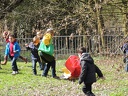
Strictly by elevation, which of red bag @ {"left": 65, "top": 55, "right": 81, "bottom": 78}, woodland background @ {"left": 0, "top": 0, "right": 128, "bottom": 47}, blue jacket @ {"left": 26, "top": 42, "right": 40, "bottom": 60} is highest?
woodland background @ {"left": 0, "top": 0, "right": 128, "bottom": 47}

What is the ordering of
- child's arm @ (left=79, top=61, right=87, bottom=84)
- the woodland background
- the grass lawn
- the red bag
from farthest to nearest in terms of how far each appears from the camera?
1. the red bag
2. the grass lawn
3. child's arm @ (left=79, top=61, right=87, bottom=84)
4. the woodland background

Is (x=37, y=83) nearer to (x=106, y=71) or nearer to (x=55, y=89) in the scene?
(x=55, y=89)

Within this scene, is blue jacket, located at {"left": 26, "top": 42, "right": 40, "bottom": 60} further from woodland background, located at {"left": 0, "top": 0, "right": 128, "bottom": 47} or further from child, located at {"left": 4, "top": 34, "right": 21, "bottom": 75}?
woodland background, located at {"left": 0, "top": 0, "right": 128, "bottom": 47}

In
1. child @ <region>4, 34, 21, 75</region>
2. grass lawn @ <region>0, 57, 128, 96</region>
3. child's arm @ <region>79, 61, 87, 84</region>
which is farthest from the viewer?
child @ <region>4, 34, 21, 75</region>

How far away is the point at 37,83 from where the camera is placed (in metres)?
12.8

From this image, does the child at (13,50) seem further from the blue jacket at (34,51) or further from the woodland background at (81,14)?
the woodland background at (81,14)

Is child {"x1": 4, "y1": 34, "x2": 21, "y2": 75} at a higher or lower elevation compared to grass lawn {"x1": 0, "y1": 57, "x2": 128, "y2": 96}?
higher

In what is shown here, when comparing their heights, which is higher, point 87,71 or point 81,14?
point 81,14

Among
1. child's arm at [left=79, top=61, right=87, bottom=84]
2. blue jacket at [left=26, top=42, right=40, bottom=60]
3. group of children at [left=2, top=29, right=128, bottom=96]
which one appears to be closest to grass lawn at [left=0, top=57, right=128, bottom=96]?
group of children at [left=2, top=29, right=128, bottom=96]

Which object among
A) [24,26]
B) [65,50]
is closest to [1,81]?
[65,50]

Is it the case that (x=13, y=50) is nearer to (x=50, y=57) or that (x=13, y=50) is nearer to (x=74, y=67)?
(x=50, y=57)

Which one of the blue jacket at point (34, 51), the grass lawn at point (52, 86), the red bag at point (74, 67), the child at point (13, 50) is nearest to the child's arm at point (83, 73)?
the grass lawn at point (52, 86)

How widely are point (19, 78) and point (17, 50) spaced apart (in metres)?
1.30

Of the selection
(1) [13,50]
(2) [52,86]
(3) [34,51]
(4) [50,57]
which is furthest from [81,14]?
(1) [13,50]
